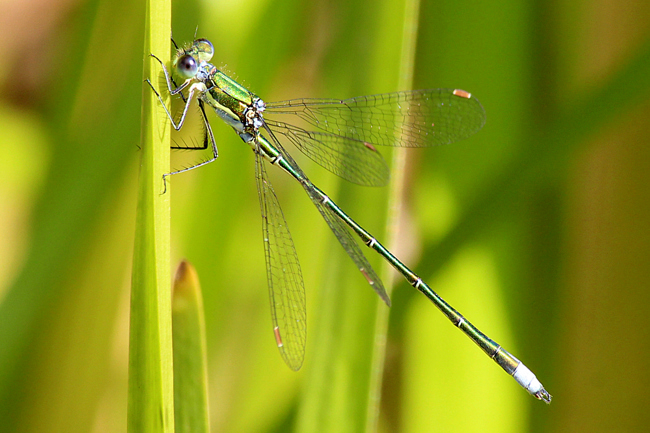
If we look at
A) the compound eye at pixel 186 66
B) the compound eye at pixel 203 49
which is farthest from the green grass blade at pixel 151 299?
the compound eye at pixel 203 49

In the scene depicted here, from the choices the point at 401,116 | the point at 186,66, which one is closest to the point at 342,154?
the point at 401,116

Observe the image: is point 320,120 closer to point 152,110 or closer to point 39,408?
point 152,110

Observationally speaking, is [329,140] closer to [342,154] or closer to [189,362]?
[342,154]

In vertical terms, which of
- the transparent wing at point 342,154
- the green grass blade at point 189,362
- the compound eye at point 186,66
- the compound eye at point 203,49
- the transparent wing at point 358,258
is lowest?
the green grass blade at point 189,362

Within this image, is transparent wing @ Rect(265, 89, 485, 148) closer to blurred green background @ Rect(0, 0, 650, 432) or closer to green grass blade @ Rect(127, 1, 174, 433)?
blurred green background @ Rect(0, 0, 650, 432)

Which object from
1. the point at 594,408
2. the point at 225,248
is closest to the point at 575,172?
the point at 594,408

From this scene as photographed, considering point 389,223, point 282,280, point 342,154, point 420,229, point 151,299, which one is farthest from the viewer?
point 420,229

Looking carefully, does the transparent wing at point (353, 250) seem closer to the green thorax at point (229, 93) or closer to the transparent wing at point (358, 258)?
the transparent wing at point (358, 258)
